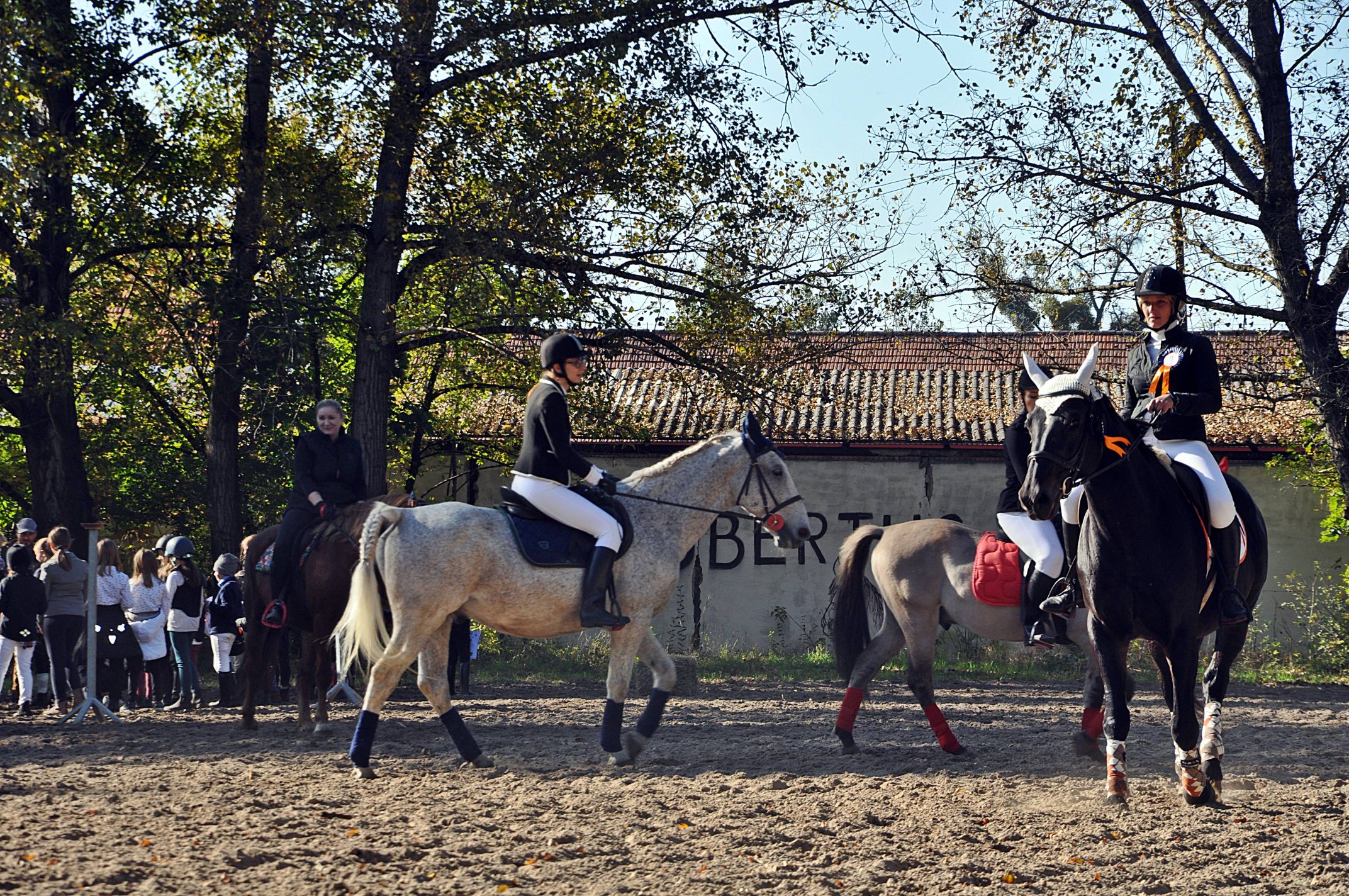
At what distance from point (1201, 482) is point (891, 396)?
16.8m

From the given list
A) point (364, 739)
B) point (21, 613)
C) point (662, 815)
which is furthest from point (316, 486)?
point (662, 815)

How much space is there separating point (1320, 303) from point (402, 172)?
39.5 ft

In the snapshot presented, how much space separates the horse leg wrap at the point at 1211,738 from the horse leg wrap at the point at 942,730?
1972 mm

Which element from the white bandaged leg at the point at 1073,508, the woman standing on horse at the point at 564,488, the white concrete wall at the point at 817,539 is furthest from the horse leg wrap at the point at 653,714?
the white concrete wall at the point at 817,539

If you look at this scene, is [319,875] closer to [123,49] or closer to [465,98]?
[465,98]

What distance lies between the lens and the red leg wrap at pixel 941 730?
29.2 ft

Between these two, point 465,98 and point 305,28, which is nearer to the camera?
point 305,28

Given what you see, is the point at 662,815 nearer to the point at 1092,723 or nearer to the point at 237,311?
the point at 1092,723

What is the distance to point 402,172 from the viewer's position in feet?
51.4

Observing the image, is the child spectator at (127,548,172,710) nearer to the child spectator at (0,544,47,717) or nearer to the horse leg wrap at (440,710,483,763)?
the child spectator at (0,544,47,717)

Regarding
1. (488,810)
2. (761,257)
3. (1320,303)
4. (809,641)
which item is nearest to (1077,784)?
(488,810)

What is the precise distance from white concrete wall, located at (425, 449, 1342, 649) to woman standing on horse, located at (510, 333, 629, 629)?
13230 millimetres

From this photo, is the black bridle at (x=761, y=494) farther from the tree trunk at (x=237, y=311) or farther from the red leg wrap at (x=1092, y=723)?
the tree trunk at (x=237, y=311)

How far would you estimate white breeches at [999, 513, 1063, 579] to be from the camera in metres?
8.40
